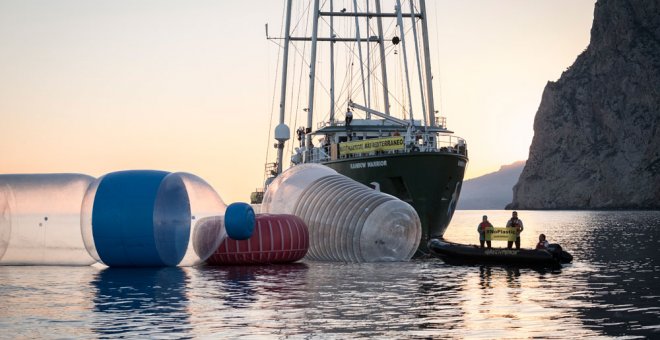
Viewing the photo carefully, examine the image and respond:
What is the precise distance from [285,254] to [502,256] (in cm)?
661

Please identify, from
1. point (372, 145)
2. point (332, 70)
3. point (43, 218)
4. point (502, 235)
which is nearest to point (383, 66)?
point (332, 70)

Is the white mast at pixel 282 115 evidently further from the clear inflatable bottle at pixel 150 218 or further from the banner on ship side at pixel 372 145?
the clear inflatable bottle at pixel 150 218

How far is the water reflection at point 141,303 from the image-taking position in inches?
704

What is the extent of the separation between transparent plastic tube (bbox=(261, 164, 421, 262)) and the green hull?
1329 cm

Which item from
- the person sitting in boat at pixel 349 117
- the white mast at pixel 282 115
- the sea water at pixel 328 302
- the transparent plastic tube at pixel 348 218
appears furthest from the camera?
the white mast at pixel 282 115

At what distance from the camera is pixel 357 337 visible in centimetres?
1692

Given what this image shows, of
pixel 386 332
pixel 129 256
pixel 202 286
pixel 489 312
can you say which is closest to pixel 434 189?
pixel 129 256

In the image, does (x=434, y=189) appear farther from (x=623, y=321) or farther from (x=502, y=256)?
(x=623, y=321)

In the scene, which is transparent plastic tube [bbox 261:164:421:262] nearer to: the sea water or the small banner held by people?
the sea water


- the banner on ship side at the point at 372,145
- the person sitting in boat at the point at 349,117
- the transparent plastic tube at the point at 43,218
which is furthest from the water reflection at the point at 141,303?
the person sitting in boat at the point at 349,117

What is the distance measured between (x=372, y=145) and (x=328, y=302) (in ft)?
101

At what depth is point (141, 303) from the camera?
21734 mm

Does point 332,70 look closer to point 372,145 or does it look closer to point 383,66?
point 383,66

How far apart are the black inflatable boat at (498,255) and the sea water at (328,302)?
72 centimetres
